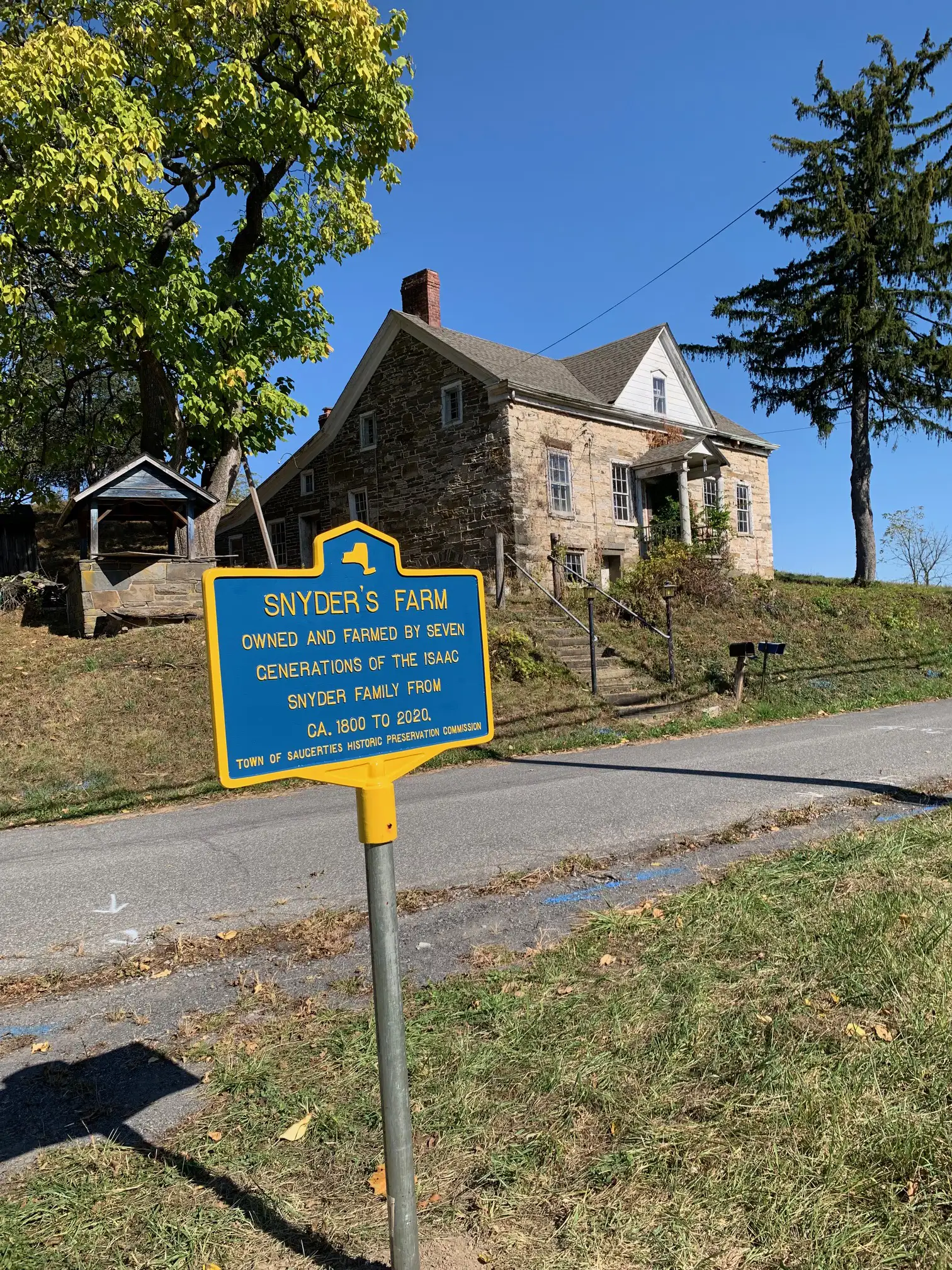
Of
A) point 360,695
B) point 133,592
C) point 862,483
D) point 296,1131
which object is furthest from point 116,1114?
point 862,483

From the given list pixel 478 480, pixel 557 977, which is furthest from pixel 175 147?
pixel 557 977

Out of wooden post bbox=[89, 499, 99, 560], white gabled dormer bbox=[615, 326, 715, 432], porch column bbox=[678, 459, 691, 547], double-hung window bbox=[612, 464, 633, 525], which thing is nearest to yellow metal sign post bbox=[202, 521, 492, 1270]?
wooden post bbox=[89, 499, 99, 560]

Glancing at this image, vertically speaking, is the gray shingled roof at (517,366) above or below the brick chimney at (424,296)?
below

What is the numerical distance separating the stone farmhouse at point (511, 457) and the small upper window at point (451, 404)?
0.04m

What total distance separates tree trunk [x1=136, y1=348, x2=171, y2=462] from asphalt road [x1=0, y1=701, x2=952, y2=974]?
11.3 m

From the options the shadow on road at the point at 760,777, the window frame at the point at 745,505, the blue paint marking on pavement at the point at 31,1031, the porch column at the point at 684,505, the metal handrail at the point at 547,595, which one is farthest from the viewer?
the window frame at the point at 745,505

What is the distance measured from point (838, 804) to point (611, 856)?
2.45 meters

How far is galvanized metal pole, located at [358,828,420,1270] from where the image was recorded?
7.80 ft

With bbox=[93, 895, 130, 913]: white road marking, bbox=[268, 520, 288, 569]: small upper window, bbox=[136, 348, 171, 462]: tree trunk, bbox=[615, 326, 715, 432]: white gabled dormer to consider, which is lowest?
bbox=[93, 895, 130, 913]: white road marking

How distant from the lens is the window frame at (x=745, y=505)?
92.8 feet

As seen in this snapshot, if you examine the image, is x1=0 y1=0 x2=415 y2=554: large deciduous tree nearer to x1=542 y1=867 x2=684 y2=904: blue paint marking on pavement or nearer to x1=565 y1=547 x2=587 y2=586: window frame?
x1=565 y1=547 x2=587 y2=586: window frame

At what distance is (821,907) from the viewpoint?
15.2 feet

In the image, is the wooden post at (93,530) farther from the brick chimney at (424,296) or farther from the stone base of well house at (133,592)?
the brick chimney at (424,296)

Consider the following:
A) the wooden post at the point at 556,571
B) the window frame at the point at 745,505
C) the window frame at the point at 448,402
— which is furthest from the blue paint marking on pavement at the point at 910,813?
the window frame at the point at 745,505
